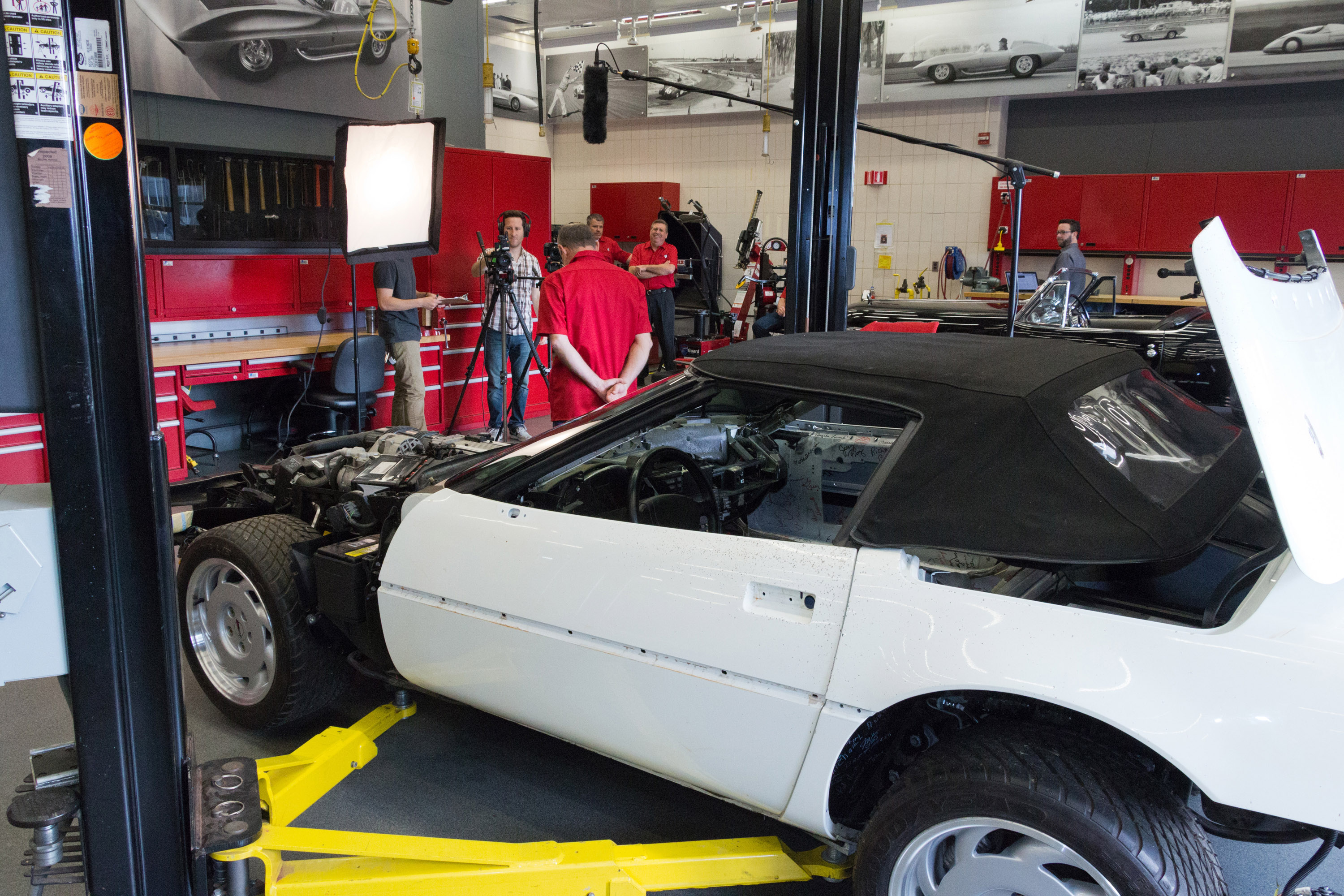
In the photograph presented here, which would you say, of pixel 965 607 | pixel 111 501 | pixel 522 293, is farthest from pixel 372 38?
pixel 965 607

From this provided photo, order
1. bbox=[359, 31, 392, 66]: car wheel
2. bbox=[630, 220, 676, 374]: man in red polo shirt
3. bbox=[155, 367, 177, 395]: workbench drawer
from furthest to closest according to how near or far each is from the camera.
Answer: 1. bbox=[630, 220, 676, 374]: man in red polo shirt
2. bbox=[359, 31, 392, 66]: car wheel
3. bbox=[155, 367, 177, 395]: workbench drawer

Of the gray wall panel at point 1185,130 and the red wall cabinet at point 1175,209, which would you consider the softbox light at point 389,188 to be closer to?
the red wall cabinet at point 1175,209

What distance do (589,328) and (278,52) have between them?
4.84 meters

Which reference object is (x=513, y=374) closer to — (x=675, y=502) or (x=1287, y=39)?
(x=675, y=502)

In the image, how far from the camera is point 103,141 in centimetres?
150

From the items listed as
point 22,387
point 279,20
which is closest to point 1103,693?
point 22,387

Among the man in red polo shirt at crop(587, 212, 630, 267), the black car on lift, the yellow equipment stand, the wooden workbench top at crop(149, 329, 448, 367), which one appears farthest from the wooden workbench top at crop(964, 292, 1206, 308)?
the yellow equipment stand

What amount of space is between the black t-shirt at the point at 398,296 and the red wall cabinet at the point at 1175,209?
24.3ft

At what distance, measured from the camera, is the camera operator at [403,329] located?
6.77m

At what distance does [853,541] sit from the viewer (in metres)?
1.85

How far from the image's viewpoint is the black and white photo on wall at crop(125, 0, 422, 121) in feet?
22.9

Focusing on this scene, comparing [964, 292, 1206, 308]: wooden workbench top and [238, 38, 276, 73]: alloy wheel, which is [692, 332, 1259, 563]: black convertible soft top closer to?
[238, 38, 276, 73]: alloy wheel

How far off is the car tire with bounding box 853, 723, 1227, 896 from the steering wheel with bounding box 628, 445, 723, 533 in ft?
2.92

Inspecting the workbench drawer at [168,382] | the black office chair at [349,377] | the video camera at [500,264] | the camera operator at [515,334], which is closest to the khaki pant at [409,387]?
the black office chair at [349,377]
